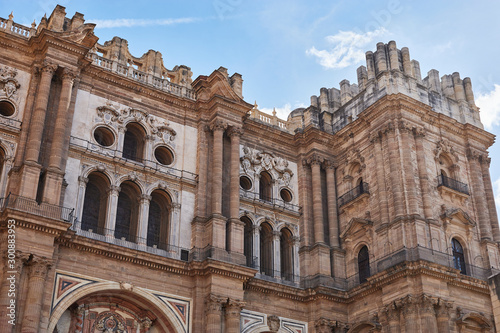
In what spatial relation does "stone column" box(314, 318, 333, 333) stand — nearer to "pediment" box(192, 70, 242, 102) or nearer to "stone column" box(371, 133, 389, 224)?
"stone column" box(371, 133, 389, 224)

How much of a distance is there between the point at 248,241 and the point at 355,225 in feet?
17.5

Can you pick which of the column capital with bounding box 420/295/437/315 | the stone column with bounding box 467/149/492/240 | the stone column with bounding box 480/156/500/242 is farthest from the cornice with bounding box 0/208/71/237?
the stone column with bounding box 480/156/500/242

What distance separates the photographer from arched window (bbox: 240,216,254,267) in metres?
32.8

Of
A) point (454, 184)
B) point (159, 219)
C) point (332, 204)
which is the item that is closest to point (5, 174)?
point (159, 219)

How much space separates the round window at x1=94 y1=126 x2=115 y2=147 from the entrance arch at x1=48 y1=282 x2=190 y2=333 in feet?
23.5

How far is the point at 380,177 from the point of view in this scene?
33156 mm

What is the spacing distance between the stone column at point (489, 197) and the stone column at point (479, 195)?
30cm

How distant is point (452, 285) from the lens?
30.1 metres

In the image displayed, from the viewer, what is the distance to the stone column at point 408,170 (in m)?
31.2

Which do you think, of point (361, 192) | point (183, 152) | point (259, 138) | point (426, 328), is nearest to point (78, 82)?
point (183, 152)

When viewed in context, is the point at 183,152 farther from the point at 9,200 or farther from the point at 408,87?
the point at 408,87

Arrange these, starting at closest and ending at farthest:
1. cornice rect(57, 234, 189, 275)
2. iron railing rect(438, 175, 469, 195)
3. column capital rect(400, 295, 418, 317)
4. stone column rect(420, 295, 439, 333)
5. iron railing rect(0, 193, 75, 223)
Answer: iron railing rect(0, 193, 75, 223) → cornice rect(57, 234, 189, 275) → stone column rect(420, 295, 439, 333) → column capital rect(400, 295, 418, 317) → iron railing rect(438, 175, 469, 195)

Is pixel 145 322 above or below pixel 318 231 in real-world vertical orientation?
below

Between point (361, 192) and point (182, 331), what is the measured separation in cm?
1193
